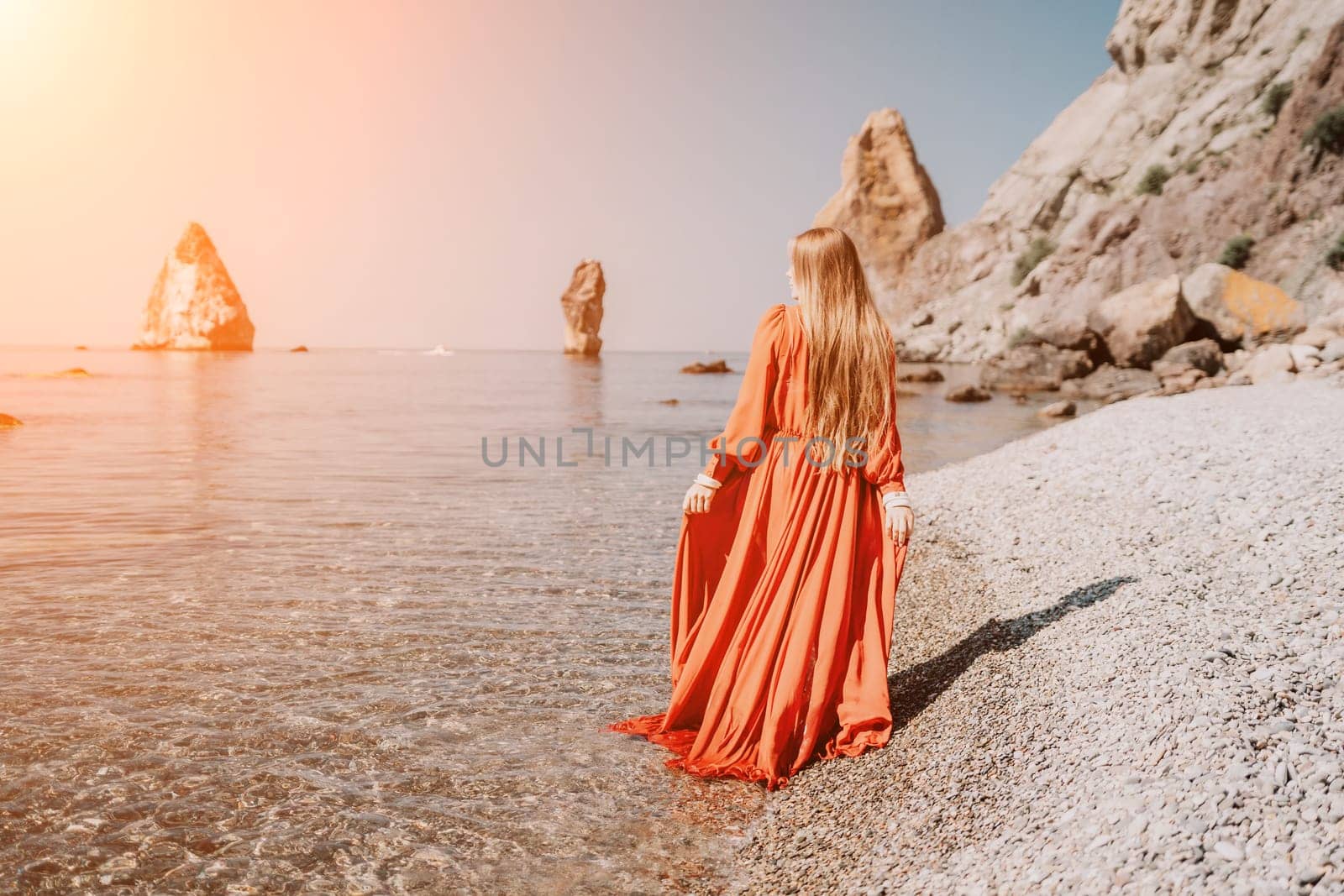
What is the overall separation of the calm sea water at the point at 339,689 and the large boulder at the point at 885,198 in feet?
339

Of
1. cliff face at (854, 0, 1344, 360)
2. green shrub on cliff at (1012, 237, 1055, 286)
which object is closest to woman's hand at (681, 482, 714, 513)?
cliff face at (854, 0, 1344, 360)

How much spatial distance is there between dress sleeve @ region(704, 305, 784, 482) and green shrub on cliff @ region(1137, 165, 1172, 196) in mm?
49359

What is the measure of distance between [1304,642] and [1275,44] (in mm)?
57074

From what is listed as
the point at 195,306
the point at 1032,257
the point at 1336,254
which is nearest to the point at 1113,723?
the point at 1336,254

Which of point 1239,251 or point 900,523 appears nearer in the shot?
point 900,523

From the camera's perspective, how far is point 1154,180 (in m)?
45.1

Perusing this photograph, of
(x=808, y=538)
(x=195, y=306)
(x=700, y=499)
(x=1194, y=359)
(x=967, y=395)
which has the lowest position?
(x=808, y=538)

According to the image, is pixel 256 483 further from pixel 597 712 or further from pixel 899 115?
pixel 899 115

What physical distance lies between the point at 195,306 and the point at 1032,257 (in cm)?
13877

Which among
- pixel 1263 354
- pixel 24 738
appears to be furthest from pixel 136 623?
pixel 1263 354

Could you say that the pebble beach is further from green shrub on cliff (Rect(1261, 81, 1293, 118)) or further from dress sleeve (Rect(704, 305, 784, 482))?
green shrub on cliff (Rect(1261, 81, 1293, 118))

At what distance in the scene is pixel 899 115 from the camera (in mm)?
113625

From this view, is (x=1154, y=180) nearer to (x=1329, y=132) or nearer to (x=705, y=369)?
(x=1329, y=132)

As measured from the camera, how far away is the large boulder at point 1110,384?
87.4ft
